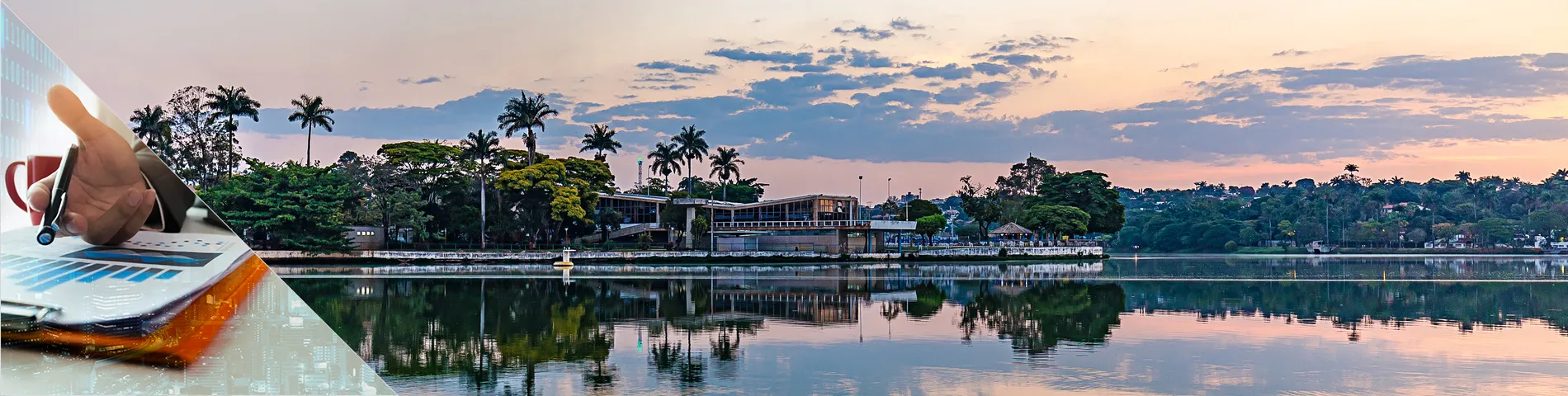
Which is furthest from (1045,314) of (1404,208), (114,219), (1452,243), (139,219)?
(1404,208)

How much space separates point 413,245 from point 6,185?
191 feet

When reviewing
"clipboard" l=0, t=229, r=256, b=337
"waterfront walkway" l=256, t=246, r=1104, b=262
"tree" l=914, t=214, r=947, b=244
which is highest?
"tree" l=914, t=214, r=947, b=244

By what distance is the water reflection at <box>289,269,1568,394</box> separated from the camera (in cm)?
1630

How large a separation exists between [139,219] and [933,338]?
15.1 metres

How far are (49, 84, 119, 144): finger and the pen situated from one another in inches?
5.5

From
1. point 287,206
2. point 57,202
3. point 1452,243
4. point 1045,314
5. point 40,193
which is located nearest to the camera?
point 40,193

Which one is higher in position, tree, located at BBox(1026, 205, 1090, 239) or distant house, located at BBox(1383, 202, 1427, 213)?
distant house, located at BBox(1383, 202, 1427, 213)

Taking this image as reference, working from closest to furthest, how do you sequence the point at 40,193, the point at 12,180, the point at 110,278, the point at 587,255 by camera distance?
the point at 12,180 < the point at 40,193 < the point at 110,278 < the point at 587,255

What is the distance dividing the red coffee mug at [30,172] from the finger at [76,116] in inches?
10.7

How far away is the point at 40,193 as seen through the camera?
9.05 m

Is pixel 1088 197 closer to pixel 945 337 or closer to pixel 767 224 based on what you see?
pixel 767 224

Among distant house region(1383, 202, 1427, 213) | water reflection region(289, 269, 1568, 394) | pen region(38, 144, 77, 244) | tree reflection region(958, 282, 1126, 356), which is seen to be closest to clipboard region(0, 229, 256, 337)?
pen region(38, 144, 77, 244)

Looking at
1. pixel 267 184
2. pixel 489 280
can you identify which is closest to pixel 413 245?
pixel 267 184

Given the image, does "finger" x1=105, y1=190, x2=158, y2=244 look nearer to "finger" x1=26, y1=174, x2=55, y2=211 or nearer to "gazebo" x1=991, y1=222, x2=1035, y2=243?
"finger" x1=26, y1=174, x2=55, y2=211
